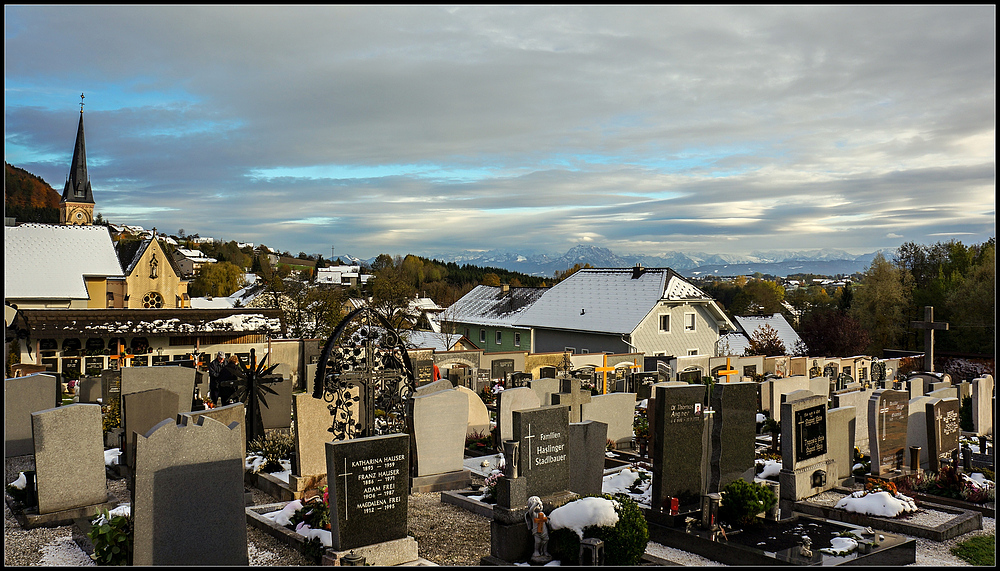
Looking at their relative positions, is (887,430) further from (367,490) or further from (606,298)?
(606,298)

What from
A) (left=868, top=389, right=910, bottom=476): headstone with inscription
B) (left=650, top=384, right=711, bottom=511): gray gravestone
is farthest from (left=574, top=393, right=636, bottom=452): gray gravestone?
(left=868, top=389, right=910, bottom=476): headstone with inscription

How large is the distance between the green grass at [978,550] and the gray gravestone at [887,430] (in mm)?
2461

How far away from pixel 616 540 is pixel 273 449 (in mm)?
7013

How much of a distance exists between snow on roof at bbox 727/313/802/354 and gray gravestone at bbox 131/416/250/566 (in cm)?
3929

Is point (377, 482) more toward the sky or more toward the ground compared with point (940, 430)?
more toward the sky

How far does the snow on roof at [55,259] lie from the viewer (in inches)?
1314

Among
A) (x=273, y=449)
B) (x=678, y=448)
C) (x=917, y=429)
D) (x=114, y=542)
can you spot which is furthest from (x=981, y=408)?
(x=114, y=542)

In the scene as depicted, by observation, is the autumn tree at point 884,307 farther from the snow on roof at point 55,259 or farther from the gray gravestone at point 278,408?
the snow on roof at point 55,259

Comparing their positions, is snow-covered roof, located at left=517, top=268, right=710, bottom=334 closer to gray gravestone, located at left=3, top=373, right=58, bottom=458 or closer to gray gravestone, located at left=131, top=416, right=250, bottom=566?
gray gravestone, located at left=3, top=373, right=58, bottom=458

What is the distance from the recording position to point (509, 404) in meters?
13.2

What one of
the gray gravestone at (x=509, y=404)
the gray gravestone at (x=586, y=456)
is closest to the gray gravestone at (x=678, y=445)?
the gray gravestone at (x=586, y=456)

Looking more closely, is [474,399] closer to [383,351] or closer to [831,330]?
[383,351]

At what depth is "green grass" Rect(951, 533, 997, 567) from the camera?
8.30 metres

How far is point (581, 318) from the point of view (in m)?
37.0
